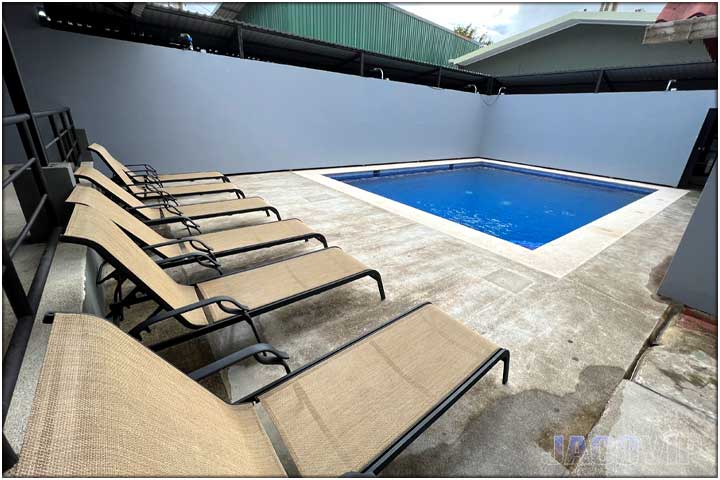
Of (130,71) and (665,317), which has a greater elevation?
(130,71)

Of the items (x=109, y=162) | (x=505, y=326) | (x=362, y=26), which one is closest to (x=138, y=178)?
(x=109, y=162)

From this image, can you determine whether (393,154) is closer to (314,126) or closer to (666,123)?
(314,126)

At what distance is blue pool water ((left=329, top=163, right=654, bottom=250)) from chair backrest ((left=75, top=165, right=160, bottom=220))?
191 inches

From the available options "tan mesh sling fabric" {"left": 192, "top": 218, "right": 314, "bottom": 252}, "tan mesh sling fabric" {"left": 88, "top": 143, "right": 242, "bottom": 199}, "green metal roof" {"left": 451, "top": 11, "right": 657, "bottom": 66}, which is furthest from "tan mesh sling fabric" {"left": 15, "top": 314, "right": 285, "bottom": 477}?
"green metal roof" {"left": 451, "top": 11, "right": 657, "bottom": 66}

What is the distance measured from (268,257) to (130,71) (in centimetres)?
536

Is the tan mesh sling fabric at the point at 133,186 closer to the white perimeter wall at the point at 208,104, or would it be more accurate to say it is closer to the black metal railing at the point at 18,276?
the white perimeter wall at the point at 208,104

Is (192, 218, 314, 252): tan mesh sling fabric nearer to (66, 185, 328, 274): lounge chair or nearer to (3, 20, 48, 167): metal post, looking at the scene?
(66, 185, 328, 274): lounge chair

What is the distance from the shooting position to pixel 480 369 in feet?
4.73

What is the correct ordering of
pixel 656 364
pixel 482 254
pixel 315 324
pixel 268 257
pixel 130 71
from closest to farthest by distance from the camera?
pixel 656 364
pixel 315 324
pixel 268 257
pixel 482 254
pixel 130 71

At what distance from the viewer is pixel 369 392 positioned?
1305 millimetres

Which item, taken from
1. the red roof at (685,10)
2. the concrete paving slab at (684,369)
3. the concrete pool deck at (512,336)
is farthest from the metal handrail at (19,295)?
the red roof at (685,10)

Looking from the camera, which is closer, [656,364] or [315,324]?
[656,364]

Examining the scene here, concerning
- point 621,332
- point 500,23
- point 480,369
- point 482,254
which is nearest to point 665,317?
point 621,332

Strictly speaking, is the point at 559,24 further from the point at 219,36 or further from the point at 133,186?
the point at 133,186
